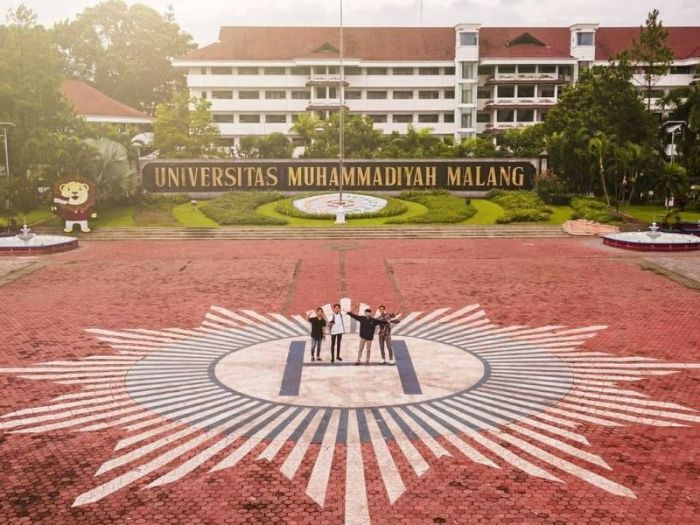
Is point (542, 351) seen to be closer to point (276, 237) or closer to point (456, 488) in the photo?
point (456, 488)

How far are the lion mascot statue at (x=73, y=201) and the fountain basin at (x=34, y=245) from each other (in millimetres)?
3171

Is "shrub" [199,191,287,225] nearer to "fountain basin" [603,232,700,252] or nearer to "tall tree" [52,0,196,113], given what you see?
"fountain basin" [603,232,700,252]

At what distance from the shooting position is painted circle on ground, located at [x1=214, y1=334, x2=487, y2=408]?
1345cm

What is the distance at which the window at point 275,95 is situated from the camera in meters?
72.7

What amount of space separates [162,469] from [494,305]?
13.3 metres

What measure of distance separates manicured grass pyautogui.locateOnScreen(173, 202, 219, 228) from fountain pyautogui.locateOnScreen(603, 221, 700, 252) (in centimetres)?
2103

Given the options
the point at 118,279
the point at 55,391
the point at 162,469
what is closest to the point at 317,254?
the point at 118,279

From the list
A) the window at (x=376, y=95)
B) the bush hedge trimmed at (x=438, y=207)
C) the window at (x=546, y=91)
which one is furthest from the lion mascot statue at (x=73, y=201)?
the window at (x=546, y=91)

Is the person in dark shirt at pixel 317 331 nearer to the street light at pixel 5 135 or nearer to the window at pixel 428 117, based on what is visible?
the street light at pixel 5 135

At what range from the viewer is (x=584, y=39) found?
242ft

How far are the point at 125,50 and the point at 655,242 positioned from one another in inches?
2852

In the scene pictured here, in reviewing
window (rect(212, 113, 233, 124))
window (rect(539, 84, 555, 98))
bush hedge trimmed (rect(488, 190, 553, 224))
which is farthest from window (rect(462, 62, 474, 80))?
bush hedge trimmed (rect(488, 190, 553, 224))

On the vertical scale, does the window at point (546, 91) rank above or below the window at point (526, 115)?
above

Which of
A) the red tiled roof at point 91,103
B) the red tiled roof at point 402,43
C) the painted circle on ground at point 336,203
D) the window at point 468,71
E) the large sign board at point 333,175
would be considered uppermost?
the red tiled roof at point 402,43
